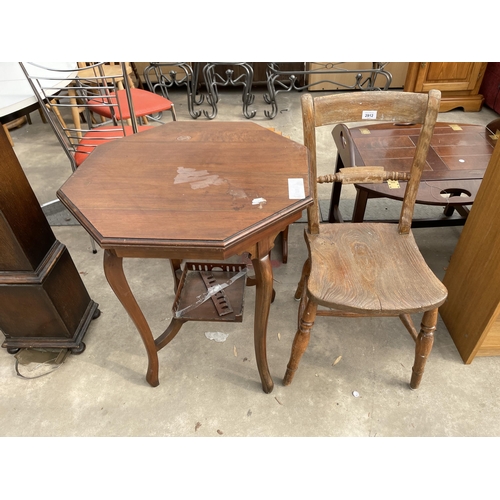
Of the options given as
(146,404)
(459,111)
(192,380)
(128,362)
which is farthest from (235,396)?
(459,111)

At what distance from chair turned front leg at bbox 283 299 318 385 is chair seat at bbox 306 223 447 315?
3.2 inches

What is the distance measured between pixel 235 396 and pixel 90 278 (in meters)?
1.15

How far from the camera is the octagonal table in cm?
100

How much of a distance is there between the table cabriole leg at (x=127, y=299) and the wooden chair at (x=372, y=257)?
1.87 ft

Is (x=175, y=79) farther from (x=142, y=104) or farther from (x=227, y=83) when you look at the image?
(x=142, y=104)

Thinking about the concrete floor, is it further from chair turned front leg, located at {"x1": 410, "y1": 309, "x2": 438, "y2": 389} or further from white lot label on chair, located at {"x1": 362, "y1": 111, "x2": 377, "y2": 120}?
white lot label on chair, located at {"x1": 362, "y1": 111, "x2": 377, "y2": 120}

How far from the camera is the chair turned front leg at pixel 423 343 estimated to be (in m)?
1.33

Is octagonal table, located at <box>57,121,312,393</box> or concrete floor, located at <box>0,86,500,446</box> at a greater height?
octagonal table, located at <box>57,121,312,393</box>

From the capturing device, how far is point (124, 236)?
98 cm

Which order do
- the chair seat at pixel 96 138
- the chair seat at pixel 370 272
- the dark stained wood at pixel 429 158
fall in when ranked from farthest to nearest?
the chair seat at pixel 96 138, the dark stained wood at pixel 429 158, the chair seat at pixel 370 272

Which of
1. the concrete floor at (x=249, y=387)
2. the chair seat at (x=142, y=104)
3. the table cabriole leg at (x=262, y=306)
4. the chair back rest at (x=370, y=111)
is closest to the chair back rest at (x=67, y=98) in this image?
the chair seat at (x=142, y=104)

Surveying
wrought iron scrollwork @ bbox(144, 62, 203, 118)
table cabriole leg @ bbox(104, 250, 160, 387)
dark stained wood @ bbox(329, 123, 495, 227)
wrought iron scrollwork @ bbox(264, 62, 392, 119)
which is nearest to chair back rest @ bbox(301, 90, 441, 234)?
dark stained wood @ bbox(329, 123, 495, 227)

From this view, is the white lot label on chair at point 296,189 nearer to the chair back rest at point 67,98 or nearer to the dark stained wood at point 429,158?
the dark stained wood at point 429,158

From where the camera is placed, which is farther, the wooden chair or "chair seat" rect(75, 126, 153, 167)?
"chair seat" rect(75, 126, 153, 167)
